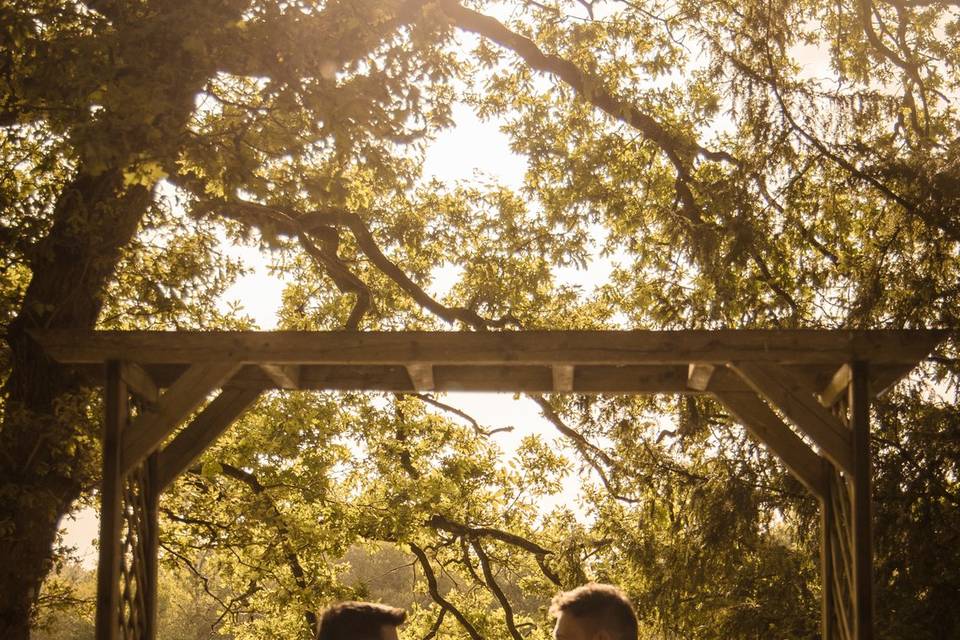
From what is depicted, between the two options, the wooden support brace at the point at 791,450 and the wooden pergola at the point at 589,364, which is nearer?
the wooden pergola at the point at 589,364

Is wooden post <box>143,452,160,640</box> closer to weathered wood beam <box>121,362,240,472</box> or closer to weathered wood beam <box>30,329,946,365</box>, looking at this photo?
weathered wood beam <box>121,362,240,472</box>

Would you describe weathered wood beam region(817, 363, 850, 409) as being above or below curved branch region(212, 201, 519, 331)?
below

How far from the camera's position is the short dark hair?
2.75 m

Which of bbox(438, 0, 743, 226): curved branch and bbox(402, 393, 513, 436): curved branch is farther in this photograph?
bbox(402, 393, 513, 436): curved branch

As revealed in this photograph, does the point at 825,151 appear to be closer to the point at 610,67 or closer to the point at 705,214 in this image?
the point at 705,214

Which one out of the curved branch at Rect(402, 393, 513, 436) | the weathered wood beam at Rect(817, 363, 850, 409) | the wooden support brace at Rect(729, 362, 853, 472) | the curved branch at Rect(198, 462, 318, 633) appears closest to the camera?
the wooden support brace at Rect(729, 362, 853, 472)

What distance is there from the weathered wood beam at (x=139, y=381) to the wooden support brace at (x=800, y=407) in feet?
11.0

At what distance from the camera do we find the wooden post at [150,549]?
20.2ft

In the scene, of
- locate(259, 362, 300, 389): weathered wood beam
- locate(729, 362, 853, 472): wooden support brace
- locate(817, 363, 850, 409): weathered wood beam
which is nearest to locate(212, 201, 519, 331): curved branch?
locate(259, 362, 300, 389): weathered wood beam

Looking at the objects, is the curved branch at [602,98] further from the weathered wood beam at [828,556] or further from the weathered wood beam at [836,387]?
the weathered wood beam at [828,556]

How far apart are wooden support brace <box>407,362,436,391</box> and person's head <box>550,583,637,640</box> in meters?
2.56

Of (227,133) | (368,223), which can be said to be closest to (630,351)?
(227,133)

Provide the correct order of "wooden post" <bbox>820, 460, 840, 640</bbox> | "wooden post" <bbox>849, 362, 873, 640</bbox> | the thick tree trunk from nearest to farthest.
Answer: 1. "wooden post" <bbox>849, 362, 873, 640</bbox>
2. "wooden post" <bbox>820, 460, 840, 640</bbox>
3. the thick tree trunk

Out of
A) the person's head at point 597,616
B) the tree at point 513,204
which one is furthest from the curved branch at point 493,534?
the person's head at point 597,616
